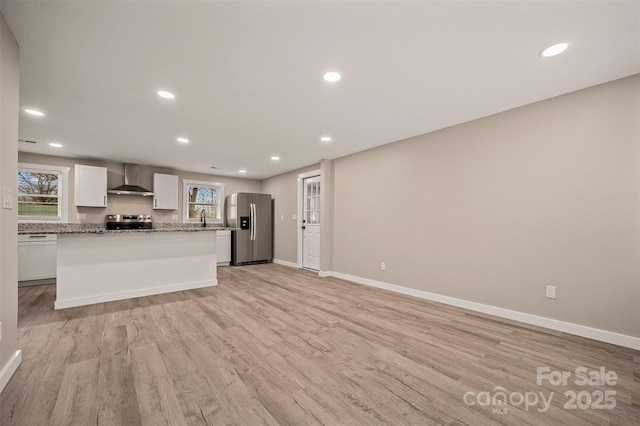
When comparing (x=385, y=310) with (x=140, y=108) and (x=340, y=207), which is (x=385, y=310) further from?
(x=140, y=108)

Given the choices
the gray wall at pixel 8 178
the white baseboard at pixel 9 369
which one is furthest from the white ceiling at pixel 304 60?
the white baseboard at pixel 9 369

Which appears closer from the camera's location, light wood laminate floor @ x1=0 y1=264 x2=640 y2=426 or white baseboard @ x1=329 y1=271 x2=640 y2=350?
light wood laminate floor @ x1=0 y1=264 x2=640 y2=426

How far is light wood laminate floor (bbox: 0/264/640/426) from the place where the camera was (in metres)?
1.52

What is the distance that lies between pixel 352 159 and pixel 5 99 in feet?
14.1

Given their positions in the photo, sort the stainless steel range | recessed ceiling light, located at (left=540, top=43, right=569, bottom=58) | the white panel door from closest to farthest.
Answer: recessed ceiling light, located at (left=540, top=43, right=569, bottom=58)
the stainless steel range
the white panel door

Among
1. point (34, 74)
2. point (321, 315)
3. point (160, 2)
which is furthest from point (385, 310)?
point (34, 74)

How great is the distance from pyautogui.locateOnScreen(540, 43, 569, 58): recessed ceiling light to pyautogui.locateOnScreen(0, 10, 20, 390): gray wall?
148 inches

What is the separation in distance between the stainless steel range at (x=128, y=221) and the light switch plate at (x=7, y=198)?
169 inches

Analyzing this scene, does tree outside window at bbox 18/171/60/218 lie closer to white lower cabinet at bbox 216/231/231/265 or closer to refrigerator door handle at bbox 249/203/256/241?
white lower cabinet at bbox 216/231/231/265

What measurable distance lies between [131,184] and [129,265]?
2.71 m

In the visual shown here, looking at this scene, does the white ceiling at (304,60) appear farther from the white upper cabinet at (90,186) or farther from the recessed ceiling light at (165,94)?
the white upper cabinet at (90,186)

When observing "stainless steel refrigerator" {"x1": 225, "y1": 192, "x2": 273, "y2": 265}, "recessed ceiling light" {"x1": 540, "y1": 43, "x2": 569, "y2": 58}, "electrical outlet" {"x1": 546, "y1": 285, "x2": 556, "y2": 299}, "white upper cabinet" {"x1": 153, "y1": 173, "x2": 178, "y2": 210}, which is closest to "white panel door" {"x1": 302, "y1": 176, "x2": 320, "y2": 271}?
"stainless steel refrigerator" {"x1": 225, "y1": 192, "x2": 273, "y2": 265}

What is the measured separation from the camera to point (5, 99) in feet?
5.64

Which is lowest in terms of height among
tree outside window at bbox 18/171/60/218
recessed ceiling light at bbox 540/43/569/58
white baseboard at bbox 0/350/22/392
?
white baseboard at bbox 0/350/22/392
